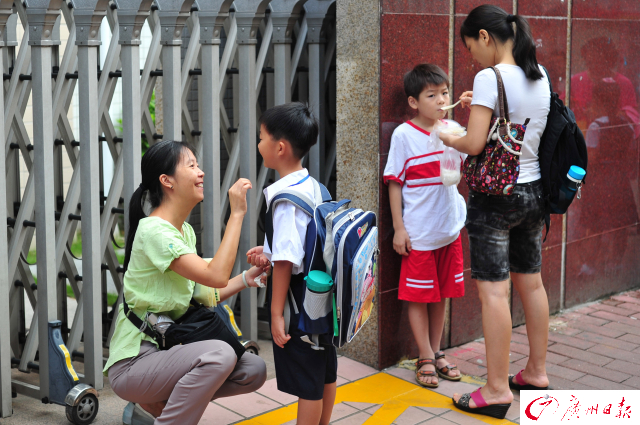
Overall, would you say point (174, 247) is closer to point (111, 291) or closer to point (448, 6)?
point (448, 6)

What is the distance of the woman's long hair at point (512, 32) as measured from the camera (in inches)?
154

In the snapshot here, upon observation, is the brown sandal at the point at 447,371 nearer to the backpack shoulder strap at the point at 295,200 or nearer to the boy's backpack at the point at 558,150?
the boy's backpack at the point at 558,150

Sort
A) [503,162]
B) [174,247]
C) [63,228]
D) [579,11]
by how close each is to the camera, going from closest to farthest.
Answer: [174,247]
[503,162]
[63,228]
[579,11]

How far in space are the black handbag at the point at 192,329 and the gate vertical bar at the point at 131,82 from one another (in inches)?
30.5

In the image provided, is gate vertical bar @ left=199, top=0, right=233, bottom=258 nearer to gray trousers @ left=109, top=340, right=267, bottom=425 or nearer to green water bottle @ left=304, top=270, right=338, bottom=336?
gray trousers @ left=109, top=340, right=267, bottom=425

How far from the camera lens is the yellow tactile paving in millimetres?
4055

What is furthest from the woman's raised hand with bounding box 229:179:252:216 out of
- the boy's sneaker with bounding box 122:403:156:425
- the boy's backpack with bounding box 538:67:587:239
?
the boy's backpack with bounding box 538:67:587:239

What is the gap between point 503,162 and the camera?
→ 12.9 ft

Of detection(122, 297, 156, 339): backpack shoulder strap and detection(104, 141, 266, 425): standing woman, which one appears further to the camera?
detection(122, 297, 156, 339): backpack shoulder strap

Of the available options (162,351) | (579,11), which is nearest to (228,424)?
(162,351)

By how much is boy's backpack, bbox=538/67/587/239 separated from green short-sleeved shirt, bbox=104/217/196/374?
6.13 ft

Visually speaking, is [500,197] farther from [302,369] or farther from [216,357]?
[216,357]

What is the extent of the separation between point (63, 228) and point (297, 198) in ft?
5.59

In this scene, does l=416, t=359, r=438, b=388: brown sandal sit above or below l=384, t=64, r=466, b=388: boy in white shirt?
below
